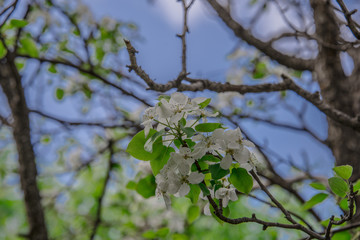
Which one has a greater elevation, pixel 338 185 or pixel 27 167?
pixel 27 167

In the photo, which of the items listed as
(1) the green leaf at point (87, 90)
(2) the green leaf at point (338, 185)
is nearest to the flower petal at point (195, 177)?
(2) the green leaf at point (338, 185)

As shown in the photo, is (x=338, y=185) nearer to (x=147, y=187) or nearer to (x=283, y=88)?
(x=147, y=187)

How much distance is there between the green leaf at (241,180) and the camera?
0.65m

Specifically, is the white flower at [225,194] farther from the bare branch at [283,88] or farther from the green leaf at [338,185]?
the bare branch at [283,88]

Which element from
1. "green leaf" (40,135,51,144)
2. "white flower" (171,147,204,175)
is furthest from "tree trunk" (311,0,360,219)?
"green leaf" (40,135,51,144)

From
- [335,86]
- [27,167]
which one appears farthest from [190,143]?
[27,167]

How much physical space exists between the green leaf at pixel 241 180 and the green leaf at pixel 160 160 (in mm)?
125

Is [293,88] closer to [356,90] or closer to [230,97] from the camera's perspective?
[356,90]

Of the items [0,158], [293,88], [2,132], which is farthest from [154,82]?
[0,158]

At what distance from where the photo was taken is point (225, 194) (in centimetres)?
66

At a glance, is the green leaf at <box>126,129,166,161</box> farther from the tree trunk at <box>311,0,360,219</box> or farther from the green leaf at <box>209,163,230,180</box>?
the tree trunk at <box>311,0,360,219</box>

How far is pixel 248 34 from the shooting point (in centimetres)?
138

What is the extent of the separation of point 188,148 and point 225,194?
4.9 inches

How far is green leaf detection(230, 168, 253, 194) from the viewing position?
0.65m
